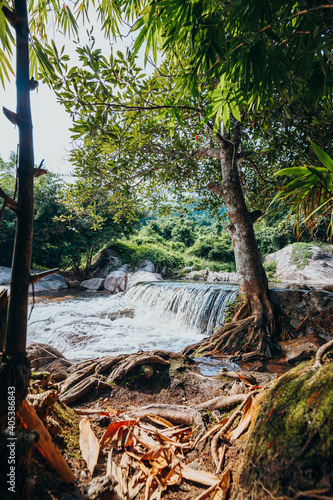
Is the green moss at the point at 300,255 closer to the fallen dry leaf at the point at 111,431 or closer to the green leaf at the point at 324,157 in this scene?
the green leaf at the point at 324,157

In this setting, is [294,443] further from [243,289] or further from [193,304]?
[193,304]

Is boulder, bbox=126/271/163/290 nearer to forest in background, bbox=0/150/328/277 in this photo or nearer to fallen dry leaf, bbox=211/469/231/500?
forest in background, bbox=0/150/328/277

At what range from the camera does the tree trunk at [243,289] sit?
4168 millimetres

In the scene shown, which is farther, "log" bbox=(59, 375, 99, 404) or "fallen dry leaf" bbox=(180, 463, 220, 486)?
"log" bbox=(59, 375, 99, 404)

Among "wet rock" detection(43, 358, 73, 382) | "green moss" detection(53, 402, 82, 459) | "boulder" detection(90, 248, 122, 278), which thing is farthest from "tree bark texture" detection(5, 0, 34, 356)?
→ "boulder" detection(90, 248, 122, 278)

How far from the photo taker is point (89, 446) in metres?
1.16

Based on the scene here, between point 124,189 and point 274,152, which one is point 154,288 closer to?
point 124,189

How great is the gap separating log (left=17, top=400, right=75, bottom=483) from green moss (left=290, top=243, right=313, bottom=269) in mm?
16332

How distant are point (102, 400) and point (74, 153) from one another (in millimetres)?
4019

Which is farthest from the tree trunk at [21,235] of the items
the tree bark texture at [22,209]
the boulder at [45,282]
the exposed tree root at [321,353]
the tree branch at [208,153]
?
the boulder at [45,282]

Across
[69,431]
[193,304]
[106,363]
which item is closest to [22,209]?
[69,431]

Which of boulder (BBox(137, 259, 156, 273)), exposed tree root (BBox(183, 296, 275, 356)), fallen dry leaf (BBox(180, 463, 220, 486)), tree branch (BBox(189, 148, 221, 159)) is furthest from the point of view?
boulder (BBox(137, 259, 156, 273))

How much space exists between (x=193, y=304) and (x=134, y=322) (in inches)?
83.5

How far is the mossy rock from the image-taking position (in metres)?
0.62
